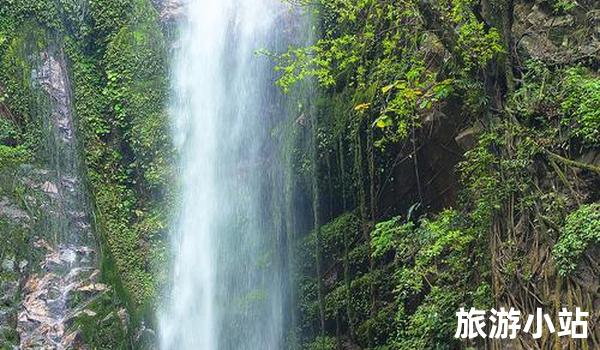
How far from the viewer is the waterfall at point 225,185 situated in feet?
26.8

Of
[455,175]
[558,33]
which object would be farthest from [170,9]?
[558,33]

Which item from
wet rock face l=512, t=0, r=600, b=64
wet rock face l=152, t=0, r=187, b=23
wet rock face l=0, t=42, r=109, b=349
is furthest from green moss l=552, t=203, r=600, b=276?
wet rock face l=152, t=0, r=187, b=23

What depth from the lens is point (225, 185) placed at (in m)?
8.81

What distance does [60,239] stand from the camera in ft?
27.0

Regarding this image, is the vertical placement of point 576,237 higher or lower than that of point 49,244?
lower

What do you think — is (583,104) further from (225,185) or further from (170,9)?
(170,9)

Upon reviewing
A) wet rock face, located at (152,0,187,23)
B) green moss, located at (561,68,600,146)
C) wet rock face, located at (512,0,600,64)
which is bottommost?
green moss, located at (561,68,600,146)

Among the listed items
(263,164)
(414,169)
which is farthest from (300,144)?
(414,169)

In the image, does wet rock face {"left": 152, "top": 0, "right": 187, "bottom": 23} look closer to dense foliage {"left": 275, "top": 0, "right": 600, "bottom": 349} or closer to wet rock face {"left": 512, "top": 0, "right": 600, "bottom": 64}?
dense foliage {"left": 275, "top": 0, "right": 600, "bottom": 349}

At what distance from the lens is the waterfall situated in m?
8.16

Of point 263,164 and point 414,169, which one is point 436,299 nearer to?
point 414,169

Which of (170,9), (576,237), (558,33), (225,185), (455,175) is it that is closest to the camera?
(576,237)

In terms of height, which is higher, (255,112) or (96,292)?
(255,112)

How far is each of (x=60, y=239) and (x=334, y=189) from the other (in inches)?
133
